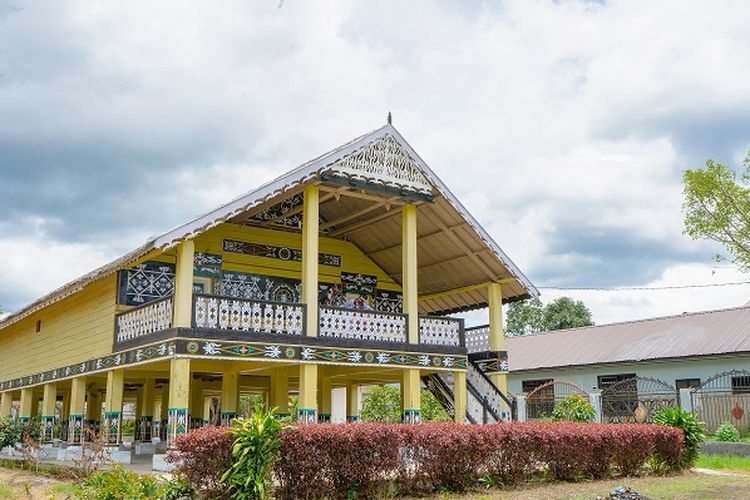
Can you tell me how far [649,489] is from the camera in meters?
12.5

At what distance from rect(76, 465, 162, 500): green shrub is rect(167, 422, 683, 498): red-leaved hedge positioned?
46 cm

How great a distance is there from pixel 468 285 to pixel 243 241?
238 inches

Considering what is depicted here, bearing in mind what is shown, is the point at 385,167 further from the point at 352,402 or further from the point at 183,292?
the point at 352,402

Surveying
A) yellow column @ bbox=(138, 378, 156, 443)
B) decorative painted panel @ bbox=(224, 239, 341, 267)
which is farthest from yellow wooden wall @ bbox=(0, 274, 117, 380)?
yellow column @ bbox=(138, 378, 156, 443)

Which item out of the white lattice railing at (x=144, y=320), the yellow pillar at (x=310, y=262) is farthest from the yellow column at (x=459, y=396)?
the white lattice railing at (x=144, y=320)

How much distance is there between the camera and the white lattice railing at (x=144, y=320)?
48.4 ft

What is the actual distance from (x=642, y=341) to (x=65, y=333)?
20798 millimetres

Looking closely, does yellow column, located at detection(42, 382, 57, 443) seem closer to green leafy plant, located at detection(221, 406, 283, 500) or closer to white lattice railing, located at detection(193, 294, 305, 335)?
white lattice railing, located at detection(193, 294, 305, 335)

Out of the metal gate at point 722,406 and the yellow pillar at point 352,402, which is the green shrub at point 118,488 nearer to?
the yellow pillar at point 352,402

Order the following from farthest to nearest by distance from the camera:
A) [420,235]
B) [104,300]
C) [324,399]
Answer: [324,399], [420,235], [104,300]

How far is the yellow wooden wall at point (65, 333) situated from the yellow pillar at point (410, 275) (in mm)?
6272

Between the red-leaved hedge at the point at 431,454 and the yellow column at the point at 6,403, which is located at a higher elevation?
the yellow column at the point at 6,403

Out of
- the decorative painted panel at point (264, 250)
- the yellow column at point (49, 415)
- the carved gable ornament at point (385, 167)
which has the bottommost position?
the yellow column at point (49, 415)

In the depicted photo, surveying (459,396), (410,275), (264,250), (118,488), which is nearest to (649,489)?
(459,396)
